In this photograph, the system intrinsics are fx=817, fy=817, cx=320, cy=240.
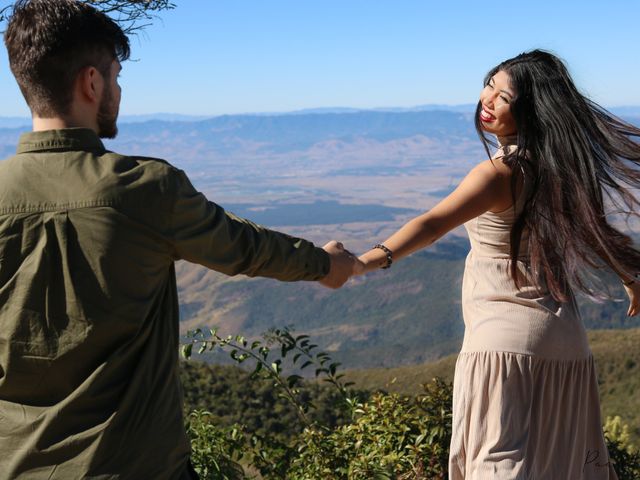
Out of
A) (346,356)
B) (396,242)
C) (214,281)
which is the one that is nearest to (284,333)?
(396,242)

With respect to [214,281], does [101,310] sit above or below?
above

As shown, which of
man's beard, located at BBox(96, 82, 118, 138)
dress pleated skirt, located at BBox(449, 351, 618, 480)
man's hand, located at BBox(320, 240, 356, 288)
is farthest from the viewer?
dress pleated skirt, located at BBox(449, 351, 618, 480)

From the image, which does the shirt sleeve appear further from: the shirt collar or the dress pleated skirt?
the dress pleated skirt

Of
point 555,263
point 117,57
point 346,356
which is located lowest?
point 346,356

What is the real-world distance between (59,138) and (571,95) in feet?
6.01

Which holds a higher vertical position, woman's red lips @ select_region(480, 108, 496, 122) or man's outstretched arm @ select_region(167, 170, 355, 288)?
woman's red lips @ select_region(480, 108, 496, 122)

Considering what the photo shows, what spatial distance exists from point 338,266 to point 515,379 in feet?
2.52

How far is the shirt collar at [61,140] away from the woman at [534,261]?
120cm

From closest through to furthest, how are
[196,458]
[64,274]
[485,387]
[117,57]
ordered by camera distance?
[64,274], [117,57], [485,387], [196,458]

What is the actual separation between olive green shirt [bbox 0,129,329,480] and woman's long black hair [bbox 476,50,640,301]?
1447 millimetres

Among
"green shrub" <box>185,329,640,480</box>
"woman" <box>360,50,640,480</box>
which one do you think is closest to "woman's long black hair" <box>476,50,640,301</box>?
"woman" <box>360,50,640,480</box>

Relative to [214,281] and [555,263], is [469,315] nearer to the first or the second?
[555,263]

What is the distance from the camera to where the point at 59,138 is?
1778 millimetres

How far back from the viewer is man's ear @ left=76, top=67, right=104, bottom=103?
5.78ft
